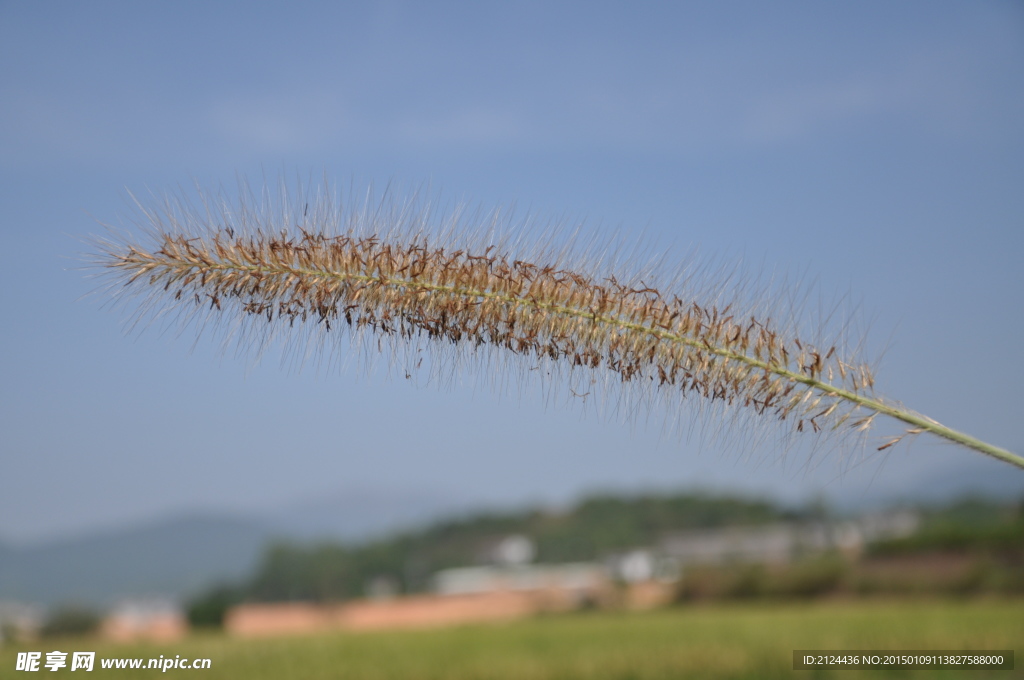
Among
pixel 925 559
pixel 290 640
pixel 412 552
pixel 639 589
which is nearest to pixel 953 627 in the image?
pixel 290 640

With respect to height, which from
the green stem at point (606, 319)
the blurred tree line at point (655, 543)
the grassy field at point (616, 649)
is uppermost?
the blurred tree line at point (655, 543)

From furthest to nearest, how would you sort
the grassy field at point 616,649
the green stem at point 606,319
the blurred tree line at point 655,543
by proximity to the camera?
the blurred tree line at point 655,543, the grassy field at point 616,649, the green stem at point 606,319

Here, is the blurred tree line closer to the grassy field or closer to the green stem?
the grassy field

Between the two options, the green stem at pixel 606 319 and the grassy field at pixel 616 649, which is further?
the grassy field at pixel 616 649

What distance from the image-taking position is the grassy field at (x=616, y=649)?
Result: 2158 cm

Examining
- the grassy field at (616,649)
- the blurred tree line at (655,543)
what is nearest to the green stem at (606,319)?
the grassy field at (616,649)

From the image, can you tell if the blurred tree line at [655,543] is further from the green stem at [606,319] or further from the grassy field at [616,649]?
the green stem at [606,319]

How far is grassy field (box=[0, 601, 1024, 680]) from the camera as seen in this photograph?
70.8ft

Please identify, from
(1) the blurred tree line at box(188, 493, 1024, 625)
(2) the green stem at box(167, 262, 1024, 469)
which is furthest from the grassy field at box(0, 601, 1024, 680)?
(2) the green stem at box(167, 262, 1024, 469)

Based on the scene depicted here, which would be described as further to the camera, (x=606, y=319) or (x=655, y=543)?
(x=655, y=543)

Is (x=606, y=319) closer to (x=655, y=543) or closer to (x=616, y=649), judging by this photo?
(x=616, y=649)

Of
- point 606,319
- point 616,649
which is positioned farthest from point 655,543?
point 606,319

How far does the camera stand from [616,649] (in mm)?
26734

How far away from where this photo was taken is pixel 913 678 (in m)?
20.5
